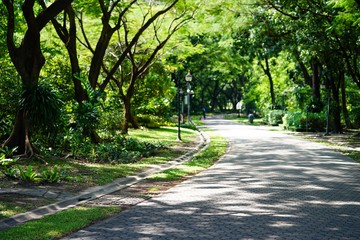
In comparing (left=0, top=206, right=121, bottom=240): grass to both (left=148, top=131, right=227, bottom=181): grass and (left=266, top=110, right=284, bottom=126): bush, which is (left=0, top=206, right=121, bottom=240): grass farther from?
(left=266, top=110, right=284, bottom=126): bush

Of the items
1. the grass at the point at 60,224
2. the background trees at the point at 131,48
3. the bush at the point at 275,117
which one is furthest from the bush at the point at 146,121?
the grass at the point at 60,224

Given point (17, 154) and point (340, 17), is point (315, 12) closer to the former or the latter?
point (340, 17)

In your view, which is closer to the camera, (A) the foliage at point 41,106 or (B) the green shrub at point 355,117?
(A) the foliage at point 41,106

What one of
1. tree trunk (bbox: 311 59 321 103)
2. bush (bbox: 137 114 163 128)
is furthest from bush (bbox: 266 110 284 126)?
bush (bbox: 137 114 163 128)

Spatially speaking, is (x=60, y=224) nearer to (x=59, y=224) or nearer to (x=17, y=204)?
(x=59, y=224)

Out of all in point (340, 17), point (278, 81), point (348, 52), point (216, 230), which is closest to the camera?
point (216, 230)

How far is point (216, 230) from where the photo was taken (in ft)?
23.1

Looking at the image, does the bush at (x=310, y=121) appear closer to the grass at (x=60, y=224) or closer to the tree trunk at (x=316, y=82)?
the tree trunk at (x=316, y=82)

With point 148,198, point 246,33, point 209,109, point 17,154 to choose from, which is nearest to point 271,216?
point 148,198

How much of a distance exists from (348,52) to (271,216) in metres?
23.3

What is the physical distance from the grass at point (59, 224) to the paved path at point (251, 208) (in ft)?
Result: 0.83

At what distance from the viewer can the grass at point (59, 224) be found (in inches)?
266

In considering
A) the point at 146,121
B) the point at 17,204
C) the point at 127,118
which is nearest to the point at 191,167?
the point at 17,204

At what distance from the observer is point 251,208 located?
867cm
